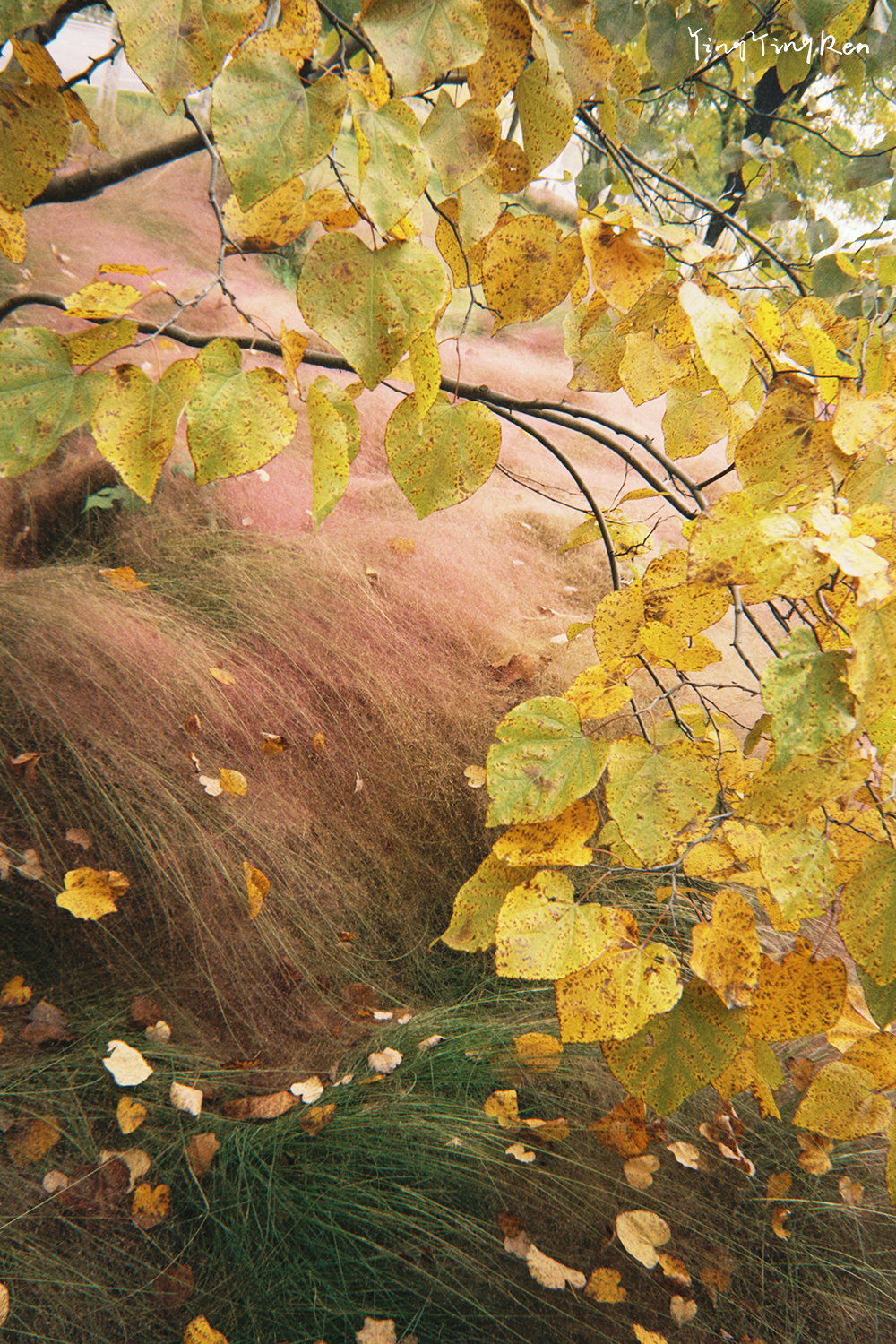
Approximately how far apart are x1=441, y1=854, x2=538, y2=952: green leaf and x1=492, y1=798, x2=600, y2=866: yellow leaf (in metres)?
0.01

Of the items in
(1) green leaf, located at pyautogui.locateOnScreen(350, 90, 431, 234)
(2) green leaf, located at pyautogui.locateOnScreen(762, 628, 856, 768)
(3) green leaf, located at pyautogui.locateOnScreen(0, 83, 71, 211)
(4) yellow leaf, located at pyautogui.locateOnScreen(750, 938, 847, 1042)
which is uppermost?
(3) green leaf, located at pyautogui.locateOnScreen(0, 83, 71, 211)

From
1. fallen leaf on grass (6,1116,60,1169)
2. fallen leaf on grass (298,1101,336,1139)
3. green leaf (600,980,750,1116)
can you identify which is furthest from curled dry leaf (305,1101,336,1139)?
green leaf (600,980,750,1116)

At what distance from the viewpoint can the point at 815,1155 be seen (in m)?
1.19

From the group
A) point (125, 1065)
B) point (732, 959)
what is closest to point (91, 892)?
point (125, 1065)

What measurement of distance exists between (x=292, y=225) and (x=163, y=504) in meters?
1.72

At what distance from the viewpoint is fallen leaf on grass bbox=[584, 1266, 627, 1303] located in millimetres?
1000

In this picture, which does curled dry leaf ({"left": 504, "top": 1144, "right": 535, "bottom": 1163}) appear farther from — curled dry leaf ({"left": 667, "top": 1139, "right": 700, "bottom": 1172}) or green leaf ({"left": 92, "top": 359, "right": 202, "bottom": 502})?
green leaf ({"left": 92, "top": 359, "right": 202, "bottom": 502})

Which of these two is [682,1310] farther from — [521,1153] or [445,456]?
[445,456]

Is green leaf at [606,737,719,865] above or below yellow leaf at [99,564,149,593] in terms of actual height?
above

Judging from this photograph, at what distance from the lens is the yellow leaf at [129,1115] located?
110 cm

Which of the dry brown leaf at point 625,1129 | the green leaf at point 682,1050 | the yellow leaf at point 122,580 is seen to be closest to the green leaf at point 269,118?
the green leaf at point 682,1050

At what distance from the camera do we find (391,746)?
170 centimetres

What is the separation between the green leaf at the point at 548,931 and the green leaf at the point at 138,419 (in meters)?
0.36

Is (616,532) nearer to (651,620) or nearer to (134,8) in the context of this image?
(651,620)
